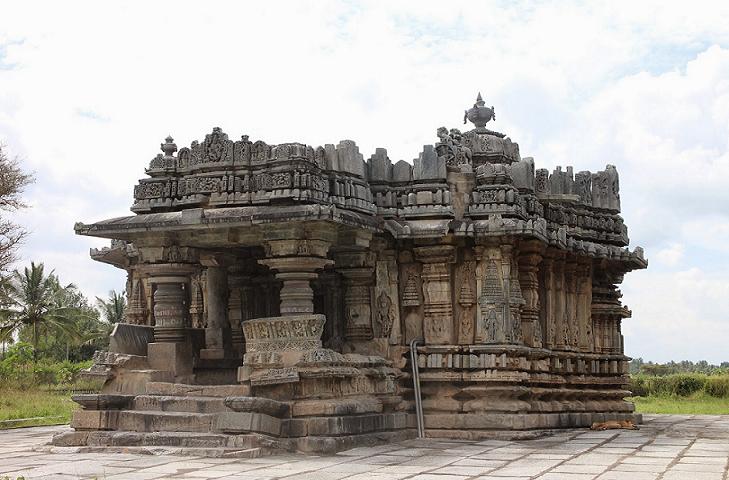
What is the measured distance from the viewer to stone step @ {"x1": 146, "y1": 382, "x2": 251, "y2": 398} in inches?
460

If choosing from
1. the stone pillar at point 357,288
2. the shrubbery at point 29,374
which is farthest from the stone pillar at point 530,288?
the shrubbery at point 29,374

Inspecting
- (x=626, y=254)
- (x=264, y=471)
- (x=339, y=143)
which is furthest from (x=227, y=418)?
(x=626, y=254)

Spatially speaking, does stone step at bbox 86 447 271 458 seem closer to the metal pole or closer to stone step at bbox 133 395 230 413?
stone step at bbox 133 395 230 413

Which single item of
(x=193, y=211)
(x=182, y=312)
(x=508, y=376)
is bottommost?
(x=508, y=376)

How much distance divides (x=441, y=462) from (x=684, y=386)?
22.1 meters

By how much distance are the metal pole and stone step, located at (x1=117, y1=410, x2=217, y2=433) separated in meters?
3.48

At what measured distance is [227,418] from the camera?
35.8 ft

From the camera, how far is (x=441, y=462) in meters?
10.0

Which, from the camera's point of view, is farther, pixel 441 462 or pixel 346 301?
pixel 346 301

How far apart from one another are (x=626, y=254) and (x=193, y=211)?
27.7 ft

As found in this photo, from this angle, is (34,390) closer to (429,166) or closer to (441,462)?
(429,166)

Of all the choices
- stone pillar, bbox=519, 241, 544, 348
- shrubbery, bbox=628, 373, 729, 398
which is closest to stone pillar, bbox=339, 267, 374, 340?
stone pillar, bbox=519, 241, 544, 348

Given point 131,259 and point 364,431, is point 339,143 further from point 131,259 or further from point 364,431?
point 131,259

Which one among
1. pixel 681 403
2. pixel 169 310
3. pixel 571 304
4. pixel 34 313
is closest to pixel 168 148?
pixel 169 310
